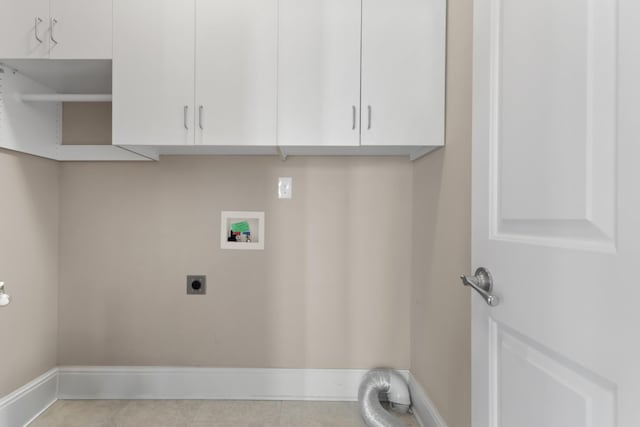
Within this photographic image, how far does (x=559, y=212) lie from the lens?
0.63m

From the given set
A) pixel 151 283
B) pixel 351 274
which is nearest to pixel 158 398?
pixel 151 283

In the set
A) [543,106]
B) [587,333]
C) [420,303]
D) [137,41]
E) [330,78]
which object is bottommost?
[420,303]

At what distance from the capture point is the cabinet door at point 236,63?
1493mm

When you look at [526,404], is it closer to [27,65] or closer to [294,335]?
[294,335]

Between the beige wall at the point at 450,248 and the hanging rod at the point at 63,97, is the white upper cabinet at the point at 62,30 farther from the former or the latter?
the beige wall at the point at 450,248

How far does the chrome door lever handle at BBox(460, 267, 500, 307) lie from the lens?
79cm

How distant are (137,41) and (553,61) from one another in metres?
1.60

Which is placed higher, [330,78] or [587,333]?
[330,78]

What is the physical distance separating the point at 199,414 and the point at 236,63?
69.7 inches

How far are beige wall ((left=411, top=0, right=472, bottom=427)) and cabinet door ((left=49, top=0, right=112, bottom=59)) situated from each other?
1.53 meters

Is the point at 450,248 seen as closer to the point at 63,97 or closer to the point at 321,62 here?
the point at 321,62

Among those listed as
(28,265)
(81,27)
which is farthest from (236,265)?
(81,27)

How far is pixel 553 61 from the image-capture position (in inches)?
25.3

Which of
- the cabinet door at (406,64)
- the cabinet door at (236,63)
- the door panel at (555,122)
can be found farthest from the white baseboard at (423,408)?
the cabinet door at (236,63)
